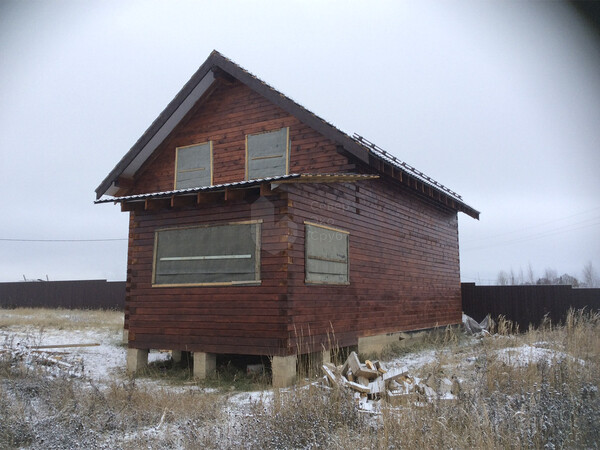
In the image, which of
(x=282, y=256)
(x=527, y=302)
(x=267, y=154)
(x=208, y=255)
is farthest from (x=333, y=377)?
(x=527, y=302)

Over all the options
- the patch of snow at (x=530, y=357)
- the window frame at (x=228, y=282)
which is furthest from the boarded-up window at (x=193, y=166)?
the patch of snow at (x=530, y=357)

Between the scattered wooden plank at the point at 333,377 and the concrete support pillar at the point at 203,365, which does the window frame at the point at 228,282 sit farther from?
the scattered wooden plank at the point at 333,377

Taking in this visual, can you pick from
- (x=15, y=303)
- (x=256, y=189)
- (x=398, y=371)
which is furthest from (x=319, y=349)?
(x=15, y=303)

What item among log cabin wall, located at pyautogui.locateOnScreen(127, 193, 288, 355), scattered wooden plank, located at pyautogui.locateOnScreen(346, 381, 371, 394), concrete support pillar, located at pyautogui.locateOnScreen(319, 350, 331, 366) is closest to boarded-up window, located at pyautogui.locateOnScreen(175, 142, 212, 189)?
log cabin wall, located at pyautogui.locateOnScreen(127, 193, 288, 355)

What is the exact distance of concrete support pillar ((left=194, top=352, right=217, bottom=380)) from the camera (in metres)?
10.4

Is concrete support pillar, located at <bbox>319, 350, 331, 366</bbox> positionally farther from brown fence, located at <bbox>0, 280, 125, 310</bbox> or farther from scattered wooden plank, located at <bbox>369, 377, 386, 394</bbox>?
brown fence, located at <bbox>0, 280, 125, 310</bbox>

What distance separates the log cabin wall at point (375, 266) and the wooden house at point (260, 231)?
0.04 metres

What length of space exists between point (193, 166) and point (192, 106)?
5.38ft

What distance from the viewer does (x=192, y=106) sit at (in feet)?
45.0

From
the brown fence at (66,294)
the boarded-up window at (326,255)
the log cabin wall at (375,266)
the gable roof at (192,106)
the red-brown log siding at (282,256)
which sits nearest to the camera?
the red-brown log siding at (282,256)

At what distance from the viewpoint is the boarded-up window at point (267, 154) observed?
1243cm

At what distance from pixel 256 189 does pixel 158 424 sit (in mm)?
5039

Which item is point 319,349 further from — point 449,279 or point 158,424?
point 449,279

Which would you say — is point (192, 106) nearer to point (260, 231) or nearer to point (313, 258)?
point (260, 231)
